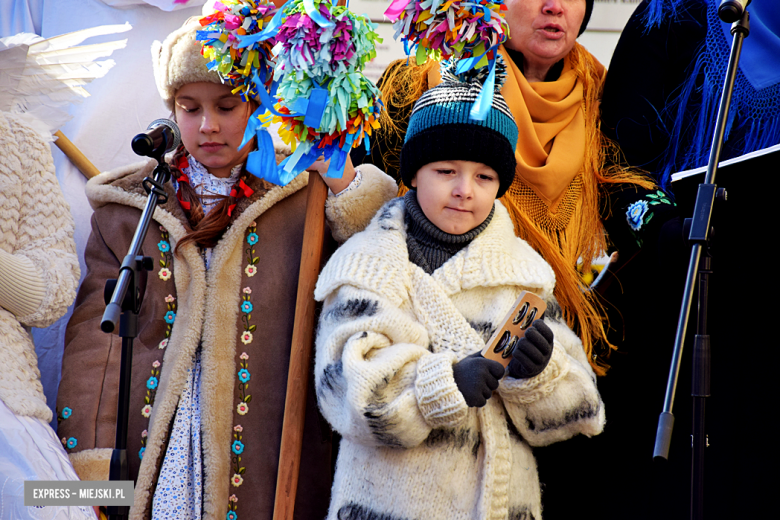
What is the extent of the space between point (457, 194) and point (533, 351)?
50 centimetres

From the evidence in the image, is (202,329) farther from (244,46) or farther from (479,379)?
(479,379)

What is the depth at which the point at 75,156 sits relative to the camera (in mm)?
3174

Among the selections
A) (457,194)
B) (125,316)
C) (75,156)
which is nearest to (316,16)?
(457,194)

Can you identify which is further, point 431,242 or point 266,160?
point 266,160

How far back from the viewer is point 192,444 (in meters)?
2.32

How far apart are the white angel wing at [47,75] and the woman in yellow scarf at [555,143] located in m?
1.03

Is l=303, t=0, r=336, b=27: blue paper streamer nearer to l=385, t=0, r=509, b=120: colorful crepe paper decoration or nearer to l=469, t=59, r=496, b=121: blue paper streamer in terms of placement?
l=385, t=0, r=509, b=120: colorful crepe paper decoration

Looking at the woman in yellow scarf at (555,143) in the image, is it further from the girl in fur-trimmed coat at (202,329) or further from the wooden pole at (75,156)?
the wooden pole at (75,156)

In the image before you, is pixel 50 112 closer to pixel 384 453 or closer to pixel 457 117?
pixel 457 117

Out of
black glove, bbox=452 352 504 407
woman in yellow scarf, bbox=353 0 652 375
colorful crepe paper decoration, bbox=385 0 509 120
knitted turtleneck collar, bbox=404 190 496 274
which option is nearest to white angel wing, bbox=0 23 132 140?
woman in yellow scarf, bbox=353 0 652 375

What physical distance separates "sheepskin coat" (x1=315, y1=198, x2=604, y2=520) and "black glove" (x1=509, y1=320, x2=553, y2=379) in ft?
0.22

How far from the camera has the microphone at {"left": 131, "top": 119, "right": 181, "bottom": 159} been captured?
1975mm

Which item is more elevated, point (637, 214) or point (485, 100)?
point (485, 100)

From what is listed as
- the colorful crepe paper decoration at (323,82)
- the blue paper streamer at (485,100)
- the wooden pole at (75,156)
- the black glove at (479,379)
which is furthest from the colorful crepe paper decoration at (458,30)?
the wooden pole at (75,156)
